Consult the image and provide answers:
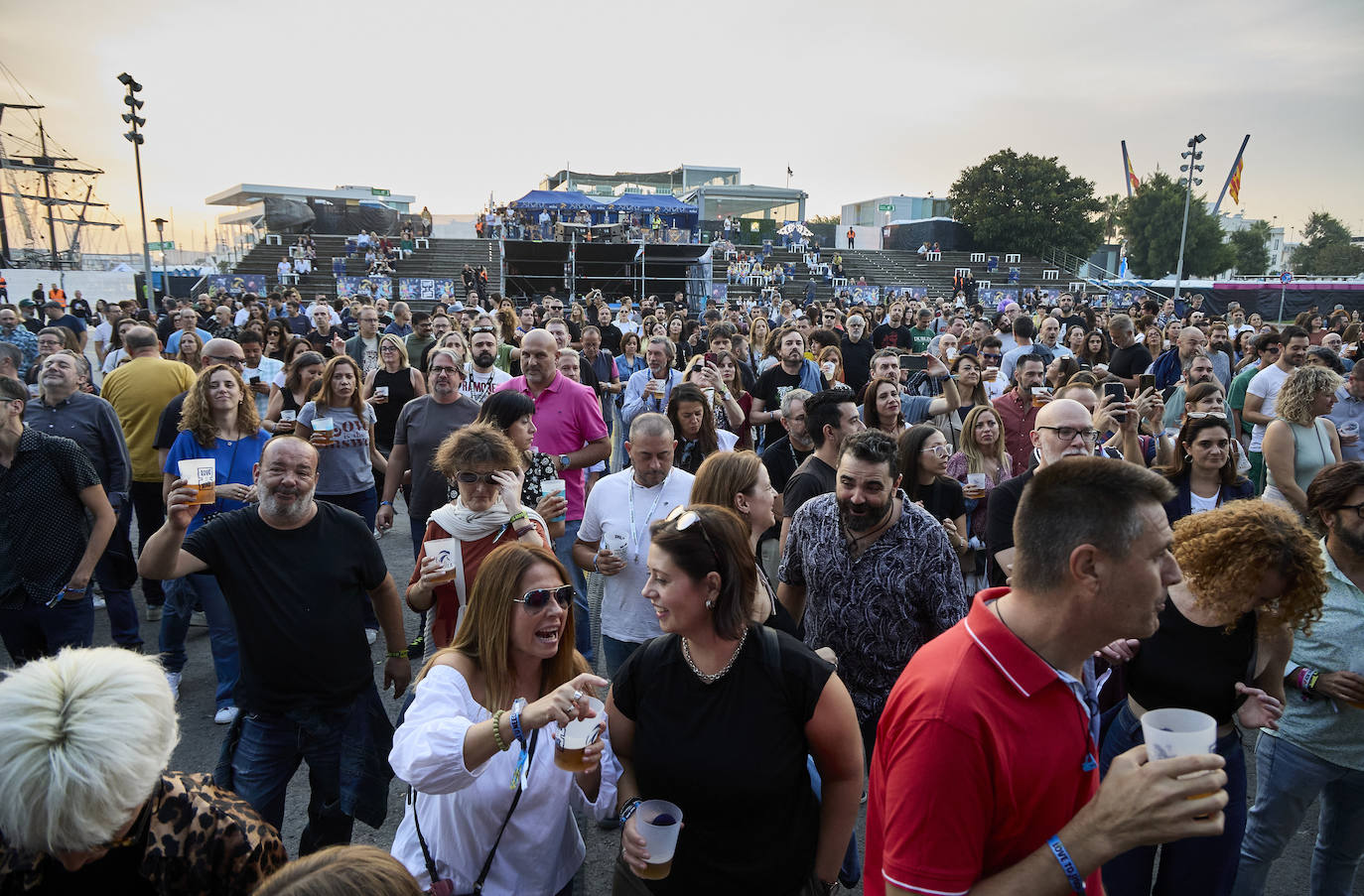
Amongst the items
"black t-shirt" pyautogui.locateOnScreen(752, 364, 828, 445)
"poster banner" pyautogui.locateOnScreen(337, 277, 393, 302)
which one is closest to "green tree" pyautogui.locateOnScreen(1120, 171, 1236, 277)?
"poster banner" pyautogui.locateOnScreen(337, 277, 393, 302)

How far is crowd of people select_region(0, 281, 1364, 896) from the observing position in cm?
142

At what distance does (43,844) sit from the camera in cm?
149

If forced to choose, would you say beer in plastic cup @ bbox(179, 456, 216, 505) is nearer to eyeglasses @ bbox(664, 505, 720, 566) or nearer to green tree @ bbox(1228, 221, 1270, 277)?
eyeglasses @ bbox(664, 505, 720, 566)

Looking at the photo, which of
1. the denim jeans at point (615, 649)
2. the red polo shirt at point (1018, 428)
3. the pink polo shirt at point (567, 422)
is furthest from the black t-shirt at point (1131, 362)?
the denim jeans at point (615, 649)

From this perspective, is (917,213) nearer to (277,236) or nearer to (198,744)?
(277,236)

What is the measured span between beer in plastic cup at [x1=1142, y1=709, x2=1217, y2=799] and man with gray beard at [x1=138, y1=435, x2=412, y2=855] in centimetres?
266

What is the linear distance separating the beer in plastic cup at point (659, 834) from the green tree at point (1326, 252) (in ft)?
226

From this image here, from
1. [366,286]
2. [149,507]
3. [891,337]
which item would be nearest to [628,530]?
[149,507]

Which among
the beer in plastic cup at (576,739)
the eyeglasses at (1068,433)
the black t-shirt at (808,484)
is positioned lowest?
the beer in plastic cup at (576,739)

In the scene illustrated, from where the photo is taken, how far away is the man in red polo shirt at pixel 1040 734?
4.27 ft

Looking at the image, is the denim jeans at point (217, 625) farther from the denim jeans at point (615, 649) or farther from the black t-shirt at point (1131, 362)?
the black t-shirt at point (1131, 362)

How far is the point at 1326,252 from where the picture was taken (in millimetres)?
65188

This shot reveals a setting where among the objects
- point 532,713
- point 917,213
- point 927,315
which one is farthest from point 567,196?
point 917,213

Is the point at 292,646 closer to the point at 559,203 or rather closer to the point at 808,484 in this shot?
the point at 808,484
